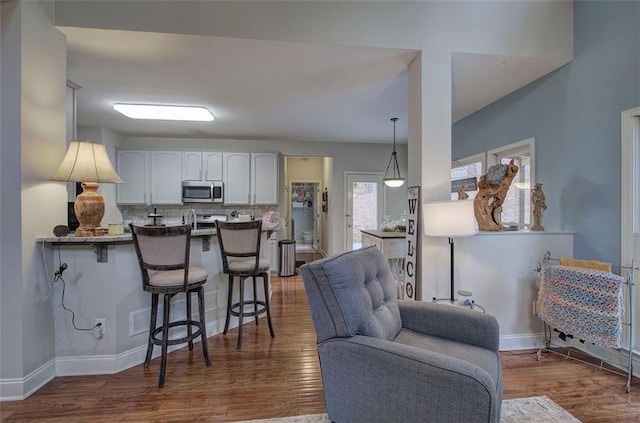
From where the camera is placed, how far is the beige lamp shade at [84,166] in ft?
7.16

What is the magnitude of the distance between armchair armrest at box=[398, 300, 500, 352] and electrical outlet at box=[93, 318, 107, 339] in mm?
2176

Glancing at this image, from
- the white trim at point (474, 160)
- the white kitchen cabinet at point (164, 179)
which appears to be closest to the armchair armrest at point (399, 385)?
the white trim at point (474, 160)

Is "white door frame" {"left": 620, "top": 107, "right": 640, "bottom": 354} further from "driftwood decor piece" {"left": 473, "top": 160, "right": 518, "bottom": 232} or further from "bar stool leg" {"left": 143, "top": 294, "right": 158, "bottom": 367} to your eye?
"bar stool leg" {"left": 143, "top": 294, "right": 158, "bottom": 367}

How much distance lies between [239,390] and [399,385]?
1.25 meters

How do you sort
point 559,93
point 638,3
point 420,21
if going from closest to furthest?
point 638,3 → point 420,21 → point 559,93

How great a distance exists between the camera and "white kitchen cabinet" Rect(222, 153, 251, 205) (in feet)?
18.1

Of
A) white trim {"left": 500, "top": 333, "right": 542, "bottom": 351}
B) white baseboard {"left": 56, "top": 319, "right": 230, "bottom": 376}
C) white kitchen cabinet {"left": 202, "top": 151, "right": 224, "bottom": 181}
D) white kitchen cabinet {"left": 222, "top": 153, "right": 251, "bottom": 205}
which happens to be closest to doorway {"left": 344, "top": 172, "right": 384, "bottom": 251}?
white kitchen cabinet {"left": 222, "top": 153, "right": 251, "bottom": 205}

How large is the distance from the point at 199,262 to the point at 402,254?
245 centimetres

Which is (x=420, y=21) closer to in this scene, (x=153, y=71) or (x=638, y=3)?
(x=638, y=3)

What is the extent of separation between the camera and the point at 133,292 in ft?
7.84

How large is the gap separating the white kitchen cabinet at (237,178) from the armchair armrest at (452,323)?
419cm

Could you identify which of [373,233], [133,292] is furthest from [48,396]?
[373,233]

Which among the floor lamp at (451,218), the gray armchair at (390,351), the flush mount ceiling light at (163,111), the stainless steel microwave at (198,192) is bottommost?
the gray armchair at (390,351)

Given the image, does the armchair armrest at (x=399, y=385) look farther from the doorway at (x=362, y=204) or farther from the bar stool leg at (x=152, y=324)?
the doorway at (x=362, y=204)
